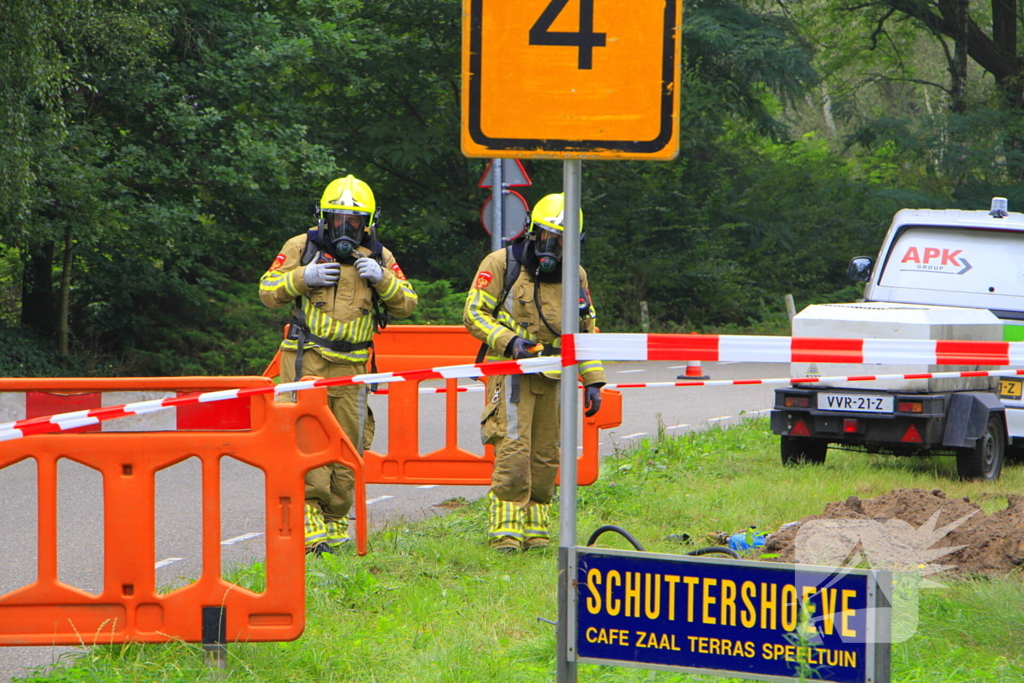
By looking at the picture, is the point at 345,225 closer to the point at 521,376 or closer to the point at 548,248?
the point at 548,248

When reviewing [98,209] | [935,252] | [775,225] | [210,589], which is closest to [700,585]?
[210,589]

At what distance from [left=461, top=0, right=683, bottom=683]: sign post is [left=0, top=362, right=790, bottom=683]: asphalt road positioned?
2527mm

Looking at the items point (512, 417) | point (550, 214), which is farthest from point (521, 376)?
point (550, 214)

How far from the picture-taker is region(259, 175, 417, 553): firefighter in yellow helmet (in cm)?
613

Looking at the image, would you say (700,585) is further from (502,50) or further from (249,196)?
(249,196)

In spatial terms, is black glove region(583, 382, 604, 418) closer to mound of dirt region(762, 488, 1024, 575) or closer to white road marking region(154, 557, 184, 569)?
mound of dirt region(762, 488, 1024, 575)

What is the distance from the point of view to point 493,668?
12.9 ft

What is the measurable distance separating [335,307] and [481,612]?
206 centimetres

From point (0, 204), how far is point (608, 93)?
10552 mm

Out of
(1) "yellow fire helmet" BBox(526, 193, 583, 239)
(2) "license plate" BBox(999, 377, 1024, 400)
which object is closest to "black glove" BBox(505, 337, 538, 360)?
(1) "yellow fire helmet" BBox(526, 193, 583, 239)

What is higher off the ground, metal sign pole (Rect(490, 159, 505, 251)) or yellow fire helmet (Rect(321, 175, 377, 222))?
metal sign pole (Rect(490, 159, 505, 251))

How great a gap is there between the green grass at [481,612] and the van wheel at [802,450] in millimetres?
1137

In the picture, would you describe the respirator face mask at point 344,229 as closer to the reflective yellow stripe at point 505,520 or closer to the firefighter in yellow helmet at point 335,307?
the firefighter in yellow helmet at point 335,307

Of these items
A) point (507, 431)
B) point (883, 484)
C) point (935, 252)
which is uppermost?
point (935, 252)
